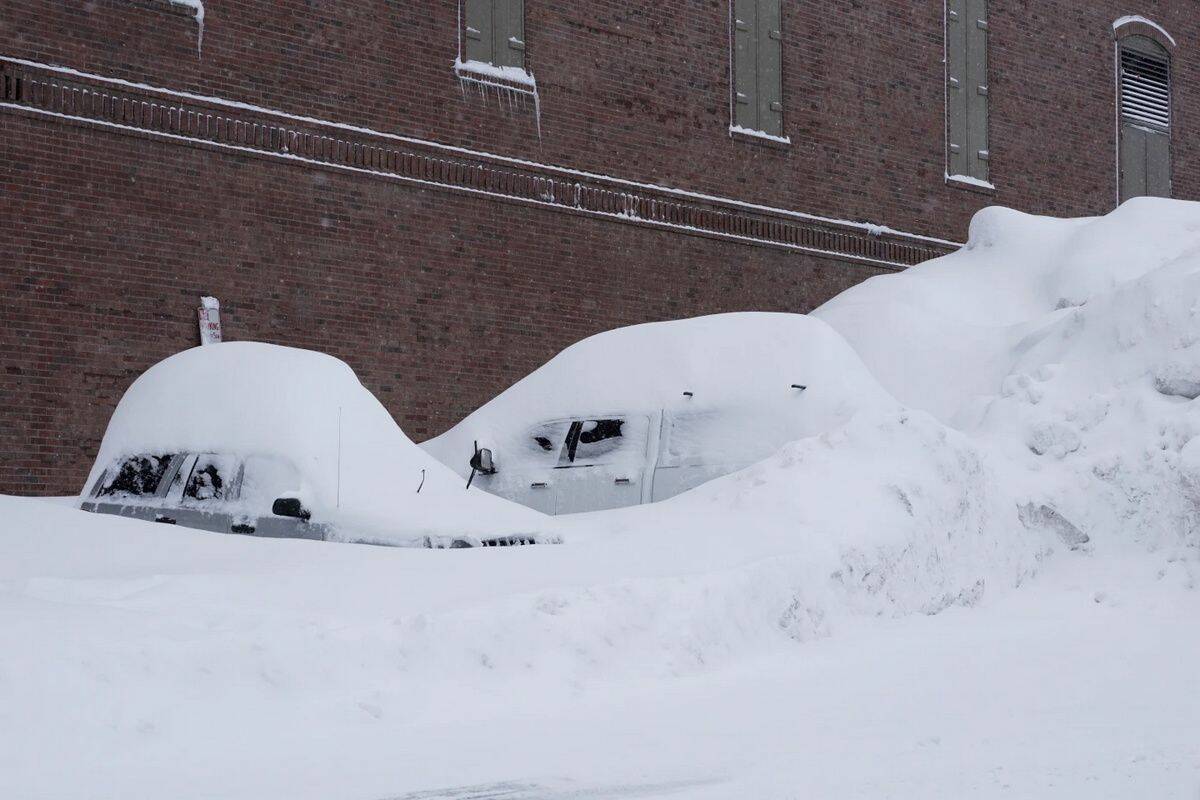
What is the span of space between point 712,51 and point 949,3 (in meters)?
4.60

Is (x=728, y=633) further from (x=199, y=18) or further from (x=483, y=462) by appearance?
(x=199, y=18)

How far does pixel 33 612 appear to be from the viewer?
572 centimetres

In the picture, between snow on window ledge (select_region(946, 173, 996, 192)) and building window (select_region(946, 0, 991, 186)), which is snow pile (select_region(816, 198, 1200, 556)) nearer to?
snow on window ledge (select_region(946, 173, 996, 192))

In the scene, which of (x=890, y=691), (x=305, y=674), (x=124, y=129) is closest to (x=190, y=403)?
(x=305, y=674)

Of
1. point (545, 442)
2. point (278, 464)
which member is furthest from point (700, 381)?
point (278, 464)

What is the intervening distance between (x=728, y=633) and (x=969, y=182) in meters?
14.0

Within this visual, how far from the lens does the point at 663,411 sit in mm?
10234

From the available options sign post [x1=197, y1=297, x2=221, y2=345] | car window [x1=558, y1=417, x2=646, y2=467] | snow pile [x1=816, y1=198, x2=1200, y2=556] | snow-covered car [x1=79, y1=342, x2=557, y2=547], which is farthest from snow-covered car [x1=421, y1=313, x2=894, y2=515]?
sign post [x1=197, y1=297, x2=221, y2=345]

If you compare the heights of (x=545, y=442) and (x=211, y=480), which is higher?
(x=545, y=442)

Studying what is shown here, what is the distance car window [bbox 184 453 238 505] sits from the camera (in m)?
7.94

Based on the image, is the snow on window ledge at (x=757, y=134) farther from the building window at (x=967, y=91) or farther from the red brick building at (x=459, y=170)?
the building window at (x=967, y=91)

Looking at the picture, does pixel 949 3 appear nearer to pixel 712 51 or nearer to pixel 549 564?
pixel 712 51

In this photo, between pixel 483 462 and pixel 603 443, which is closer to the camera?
pixel 483 462

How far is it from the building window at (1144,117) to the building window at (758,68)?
22.7ft
